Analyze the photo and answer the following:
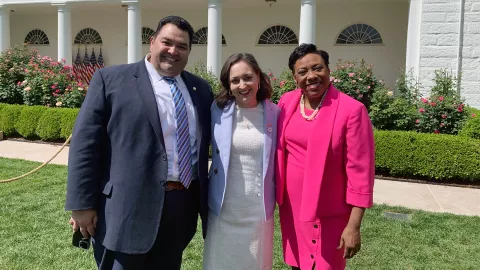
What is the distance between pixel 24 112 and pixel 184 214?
964cm

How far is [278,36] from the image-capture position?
48.9 ft

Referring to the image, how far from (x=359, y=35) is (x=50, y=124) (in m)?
10.1

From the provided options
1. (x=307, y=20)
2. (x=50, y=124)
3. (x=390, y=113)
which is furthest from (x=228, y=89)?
(x=307, y=20)

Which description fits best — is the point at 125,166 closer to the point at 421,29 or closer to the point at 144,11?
the point at 421,29

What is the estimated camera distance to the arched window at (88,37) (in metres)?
17.3

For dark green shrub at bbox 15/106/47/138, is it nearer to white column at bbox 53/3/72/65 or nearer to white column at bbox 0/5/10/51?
white column at bbox 53/3/72/65

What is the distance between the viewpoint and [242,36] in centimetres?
1524

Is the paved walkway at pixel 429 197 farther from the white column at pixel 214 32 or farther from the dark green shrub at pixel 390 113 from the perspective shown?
the white column at pixel 214 32

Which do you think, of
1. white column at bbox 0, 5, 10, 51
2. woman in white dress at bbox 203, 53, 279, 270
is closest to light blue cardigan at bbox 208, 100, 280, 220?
woman in white dress at bbox 203, 53, 279, 270

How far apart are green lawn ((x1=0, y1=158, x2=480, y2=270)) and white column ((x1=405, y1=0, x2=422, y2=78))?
20.7ft

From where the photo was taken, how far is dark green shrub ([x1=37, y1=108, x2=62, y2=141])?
991 cm

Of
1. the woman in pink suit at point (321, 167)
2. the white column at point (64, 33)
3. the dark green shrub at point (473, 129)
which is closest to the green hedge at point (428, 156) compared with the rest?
A: the dark green shrub at point (473, 129)

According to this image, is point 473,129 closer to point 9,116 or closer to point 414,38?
point 414,38

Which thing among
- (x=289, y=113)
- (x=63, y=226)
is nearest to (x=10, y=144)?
(x=63, y=226)
